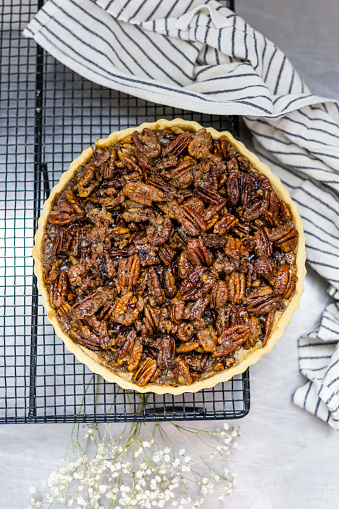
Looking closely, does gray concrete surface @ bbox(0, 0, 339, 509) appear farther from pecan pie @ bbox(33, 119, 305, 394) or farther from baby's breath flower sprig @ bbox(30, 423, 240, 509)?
pecan pie @ bbox(33, 119, 305, 394)

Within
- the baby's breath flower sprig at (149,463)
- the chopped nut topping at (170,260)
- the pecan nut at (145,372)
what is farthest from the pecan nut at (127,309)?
the baby's breath flower sprig at (149,463)

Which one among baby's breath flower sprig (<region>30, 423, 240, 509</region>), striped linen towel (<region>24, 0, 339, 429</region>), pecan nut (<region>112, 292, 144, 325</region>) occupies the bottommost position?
baby's breath flower sprig (<region>30, 423, 240, 509</region>)

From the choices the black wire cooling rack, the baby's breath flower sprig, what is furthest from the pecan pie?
the baby's breath flower sprig

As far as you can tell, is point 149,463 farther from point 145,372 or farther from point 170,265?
point 170,265

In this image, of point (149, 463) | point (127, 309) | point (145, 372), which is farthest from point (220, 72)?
point (149, 463)

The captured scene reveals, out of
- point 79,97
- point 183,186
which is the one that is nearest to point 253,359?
point 183,186

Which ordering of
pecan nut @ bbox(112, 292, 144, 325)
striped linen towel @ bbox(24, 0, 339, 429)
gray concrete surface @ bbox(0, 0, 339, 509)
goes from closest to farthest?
pecan nut @ bbox(112, 292, 144, 325)
striped linen towel @ bbox(24, 0, 339, 429)
gray concrete surface @ bbox(0, 0, 339, 509)

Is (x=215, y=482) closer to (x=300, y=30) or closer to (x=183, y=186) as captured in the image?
(x=183, y=186)
